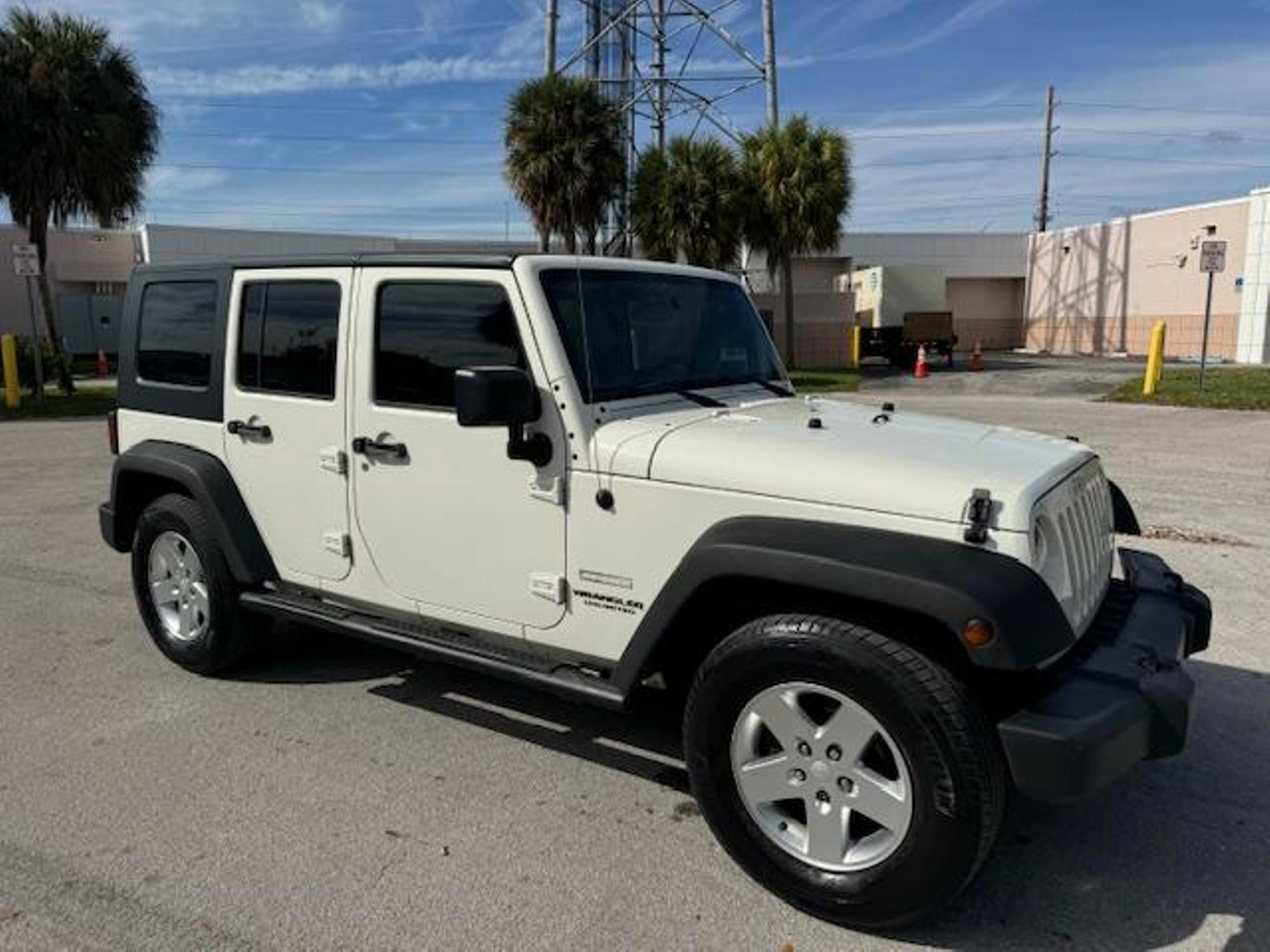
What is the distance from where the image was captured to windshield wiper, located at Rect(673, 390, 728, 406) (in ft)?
12.4

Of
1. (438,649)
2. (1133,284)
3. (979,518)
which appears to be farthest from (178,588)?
(1133,284)

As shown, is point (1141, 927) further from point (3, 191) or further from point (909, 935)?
point (3, 191)

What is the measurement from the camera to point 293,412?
13.8 ft

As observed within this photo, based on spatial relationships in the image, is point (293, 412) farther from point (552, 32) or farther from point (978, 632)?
point (552, 32)

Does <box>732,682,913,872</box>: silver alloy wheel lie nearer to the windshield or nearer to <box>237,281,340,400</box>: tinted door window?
the windshield

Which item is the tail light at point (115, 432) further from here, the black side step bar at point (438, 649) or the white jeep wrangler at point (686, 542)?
the black side step bar at point (438, 649)

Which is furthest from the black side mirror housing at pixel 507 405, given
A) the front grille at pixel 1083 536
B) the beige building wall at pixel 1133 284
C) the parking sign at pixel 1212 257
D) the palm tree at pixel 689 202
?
the beige building wall at pixel 1133 284

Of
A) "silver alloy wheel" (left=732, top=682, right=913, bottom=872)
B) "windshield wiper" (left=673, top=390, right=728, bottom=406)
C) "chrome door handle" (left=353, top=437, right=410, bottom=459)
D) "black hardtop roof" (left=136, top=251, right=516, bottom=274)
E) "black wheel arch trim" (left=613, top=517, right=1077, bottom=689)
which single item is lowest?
"silver alloy wheel" (left=732, top=682, right=913, bottom=872)

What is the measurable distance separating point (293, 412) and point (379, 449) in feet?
1.89

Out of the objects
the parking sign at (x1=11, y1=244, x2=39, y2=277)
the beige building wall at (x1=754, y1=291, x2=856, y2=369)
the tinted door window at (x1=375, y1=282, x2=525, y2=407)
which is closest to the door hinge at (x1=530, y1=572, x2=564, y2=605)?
the tinted door window at (x1=375, y1=282, x2=525, y2=407)

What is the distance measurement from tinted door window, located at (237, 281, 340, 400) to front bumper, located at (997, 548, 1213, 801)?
2863mm

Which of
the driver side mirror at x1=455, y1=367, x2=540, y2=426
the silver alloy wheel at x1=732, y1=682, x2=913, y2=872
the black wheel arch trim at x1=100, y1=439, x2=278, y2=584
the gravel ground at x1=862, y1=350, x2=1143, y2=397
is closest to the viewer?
the silver alloy wheel at x1=732, y1=682, x2=913, y2=872

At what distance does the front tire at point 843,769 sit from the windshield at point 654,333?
3.66 feet

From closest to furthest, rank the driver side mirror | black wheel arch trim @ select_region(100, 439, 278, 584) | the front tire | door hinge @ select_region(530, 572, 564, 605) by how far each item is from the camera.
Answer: the front tire → the driver side mirror → door hinge @ select_region(530, 572, 564, 605) → black wheel arch trim @ select_region(100, 439, 278, 584)
